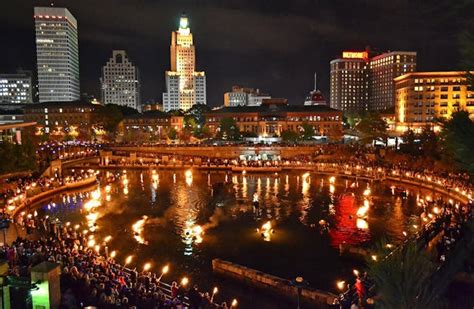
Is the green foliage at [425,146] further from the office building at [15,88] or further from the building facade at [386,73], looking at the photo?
the office building at [15,88]

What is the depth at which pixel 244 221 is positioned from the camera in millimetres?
34938

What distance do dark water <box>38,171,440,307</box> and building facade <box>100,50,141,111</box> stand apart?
13374 centimetres

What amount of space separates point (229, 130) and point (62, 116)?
43944 mm

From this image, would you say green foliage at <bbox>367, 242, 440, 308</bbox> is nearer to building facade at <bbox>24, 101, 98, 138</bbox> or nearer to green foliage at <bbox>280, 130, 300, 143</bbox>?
green foliage at <bbox>280, 130, 300, 143</bbox>

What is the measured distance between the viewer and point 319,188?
1962 inches

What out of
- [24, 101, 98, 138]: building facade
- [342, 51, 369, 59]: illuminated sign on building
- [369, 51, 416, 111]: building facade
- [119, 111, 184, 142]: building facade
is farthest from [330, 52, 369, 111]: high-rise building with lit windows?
[24, 101, 98, 138]: building facade

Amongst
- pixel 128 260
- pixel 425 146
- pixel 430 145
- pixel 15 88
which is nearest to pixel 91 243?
pixel 128 260

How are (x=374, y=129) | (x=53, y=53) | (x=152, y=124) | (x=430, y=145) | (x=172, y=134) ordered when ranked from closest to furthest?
(x=430, y=145) → (x=374, y=129) → (x=172, y=134) → (x=152, y=124) → (x=53, y=53)

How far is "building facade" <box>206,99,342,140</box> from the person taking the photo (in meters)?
102

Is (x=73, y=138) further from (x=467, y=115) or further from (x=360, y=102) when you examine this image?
(x=360, y=102)

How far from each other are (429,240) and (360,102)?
161 m

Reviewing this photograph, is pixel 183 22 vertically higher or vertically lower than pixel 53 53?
higher

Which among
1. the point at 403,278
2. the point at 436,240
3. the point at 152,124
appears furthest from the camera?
the point at 152,124

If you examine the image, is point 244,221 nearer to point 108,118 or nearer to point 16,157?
point 16,157
